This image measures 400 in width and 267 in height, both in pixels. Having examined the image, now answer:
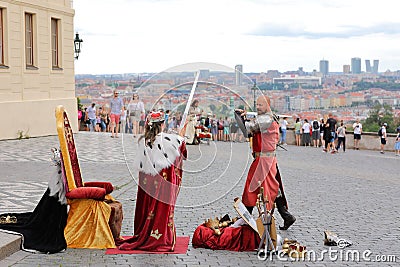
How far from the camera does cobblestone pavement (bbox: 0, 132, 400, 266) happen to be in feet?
28.9

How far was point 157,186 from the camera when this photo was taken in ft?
30.4

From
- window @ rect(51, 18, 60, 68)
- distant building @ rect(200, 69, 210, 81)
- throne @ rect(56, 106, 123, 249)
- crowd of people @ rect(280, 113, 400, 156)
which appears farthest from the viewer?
crowd of people @ rect(280, 113, 400, 156)

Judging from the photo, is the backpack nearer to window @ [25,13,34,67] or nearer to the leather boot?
window @ [25,13,34,67]

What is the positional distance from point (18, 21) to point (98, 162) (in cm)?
858

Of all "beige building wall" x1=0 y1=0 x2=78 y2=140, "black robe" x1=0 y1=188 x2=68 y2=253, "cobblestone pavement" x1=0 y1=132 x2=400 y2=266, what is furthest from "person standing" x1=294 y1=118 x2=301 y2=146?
"black robe" x1=0 y1=188 x2=68 y2=253

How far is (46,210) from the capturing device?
9578mm

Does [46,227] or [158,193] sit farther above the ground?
[158,193]

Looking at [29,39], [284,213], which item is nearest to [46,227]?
[284,213]

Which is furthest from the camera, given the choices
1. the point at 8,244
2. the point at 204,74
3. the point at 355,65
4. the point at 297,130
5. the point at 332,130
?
the point at 355,65

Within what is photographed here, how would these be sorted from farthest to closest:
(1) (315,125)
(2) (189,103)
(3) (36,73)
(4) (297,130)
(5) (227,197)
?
(4) (297,130) → (1) (315,125) → (3) (36,73) → (5) (227,197) → (2) (189,103)

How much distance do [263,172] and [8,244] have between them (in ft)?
11.1

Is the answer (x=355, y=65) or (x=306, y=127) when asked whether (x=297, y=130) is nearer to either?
(x=306, y=127)

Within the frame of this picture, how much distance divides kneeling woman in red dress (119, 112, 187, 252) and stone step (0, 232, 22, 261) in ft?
4.19

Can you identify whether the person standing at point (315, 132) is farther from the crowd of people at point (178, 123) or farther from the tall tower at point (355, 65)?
the crowd of people at point (178, 123)
